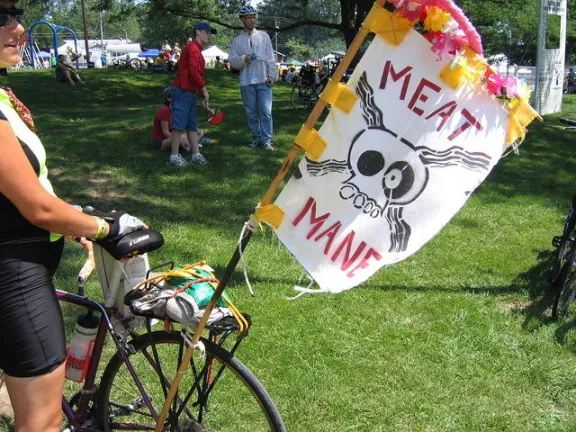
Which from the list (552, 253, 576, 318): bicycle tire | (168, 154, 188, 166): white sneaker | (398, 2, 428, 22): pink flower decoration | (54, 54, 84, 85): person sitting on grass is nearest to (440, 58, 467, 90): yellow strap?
(398, 2, 428, 22): pink flower decoration

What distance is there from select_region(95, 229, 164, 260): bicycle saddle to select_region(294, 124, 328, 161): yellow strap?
68 cm

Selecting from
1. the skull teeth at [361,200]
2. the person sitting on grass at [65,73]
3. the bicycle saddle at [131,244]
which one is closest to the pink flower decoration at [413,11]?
the skull teeth at [361,200]

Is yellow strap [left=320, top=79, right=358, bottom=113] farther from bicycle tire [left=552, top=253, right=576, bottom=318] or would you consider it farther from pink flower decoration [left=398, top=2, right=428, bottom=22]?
bicycle tire [left=552, top=253, right=576, bottom=318]

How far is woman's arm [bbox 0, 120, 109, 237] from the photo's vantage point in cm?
170

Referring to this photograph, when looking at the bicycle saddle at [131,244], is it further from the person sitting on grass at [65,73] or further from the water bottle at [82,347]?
the person sitting on grass at [65,73]

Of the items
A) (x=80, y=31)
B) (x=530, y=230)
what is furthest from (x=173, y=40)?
(x=530, y=230)

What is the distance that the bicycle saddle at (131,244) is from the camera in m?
2.12

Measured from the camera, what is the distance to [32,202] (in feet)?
5.78

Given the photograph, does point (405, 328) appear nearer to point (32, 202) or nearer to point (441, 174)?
point (441, 174)

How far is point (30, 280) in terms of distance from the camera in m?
1.93

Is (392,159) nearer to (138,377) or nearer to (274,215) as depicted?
(274,215)

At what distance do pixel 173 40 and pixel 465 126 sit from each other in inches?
3093

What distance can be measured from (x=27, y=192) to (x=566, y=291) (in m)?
3.63

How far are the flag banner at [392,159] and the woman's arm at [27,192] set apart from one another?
677 mm
